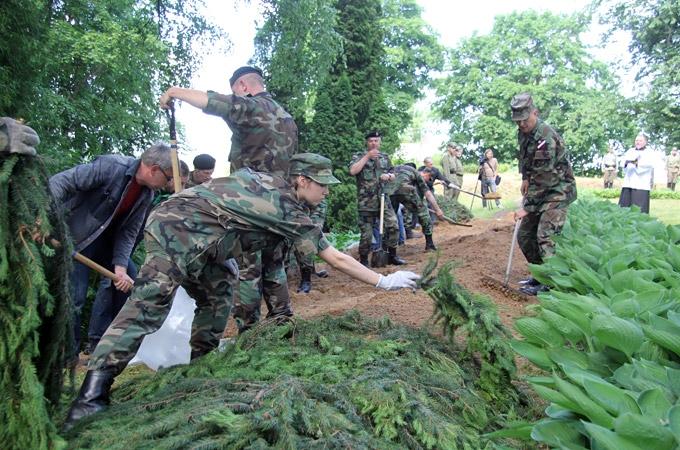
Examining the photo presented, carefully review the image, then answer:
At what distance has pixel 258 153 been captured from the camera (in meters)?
4.60

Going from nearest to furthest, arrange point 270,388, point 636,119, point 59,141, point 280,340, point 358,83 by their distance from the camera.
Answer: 1. point 270,388
2. point 280,340
3. point 59,141
4. point 358,83
5. point 636,119

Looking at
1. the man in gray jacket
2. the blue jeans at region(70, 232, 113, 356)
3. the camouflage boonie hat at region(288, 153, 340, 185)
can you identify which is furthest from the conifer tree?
the blue jeans at region(70, 232, 113, 356)

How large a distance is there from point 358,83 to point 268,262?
1378 cm

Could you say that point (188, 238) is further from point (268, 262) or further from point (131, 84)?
point (131, 84)

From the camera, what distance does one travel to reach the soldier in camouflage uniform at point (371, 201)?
963cm

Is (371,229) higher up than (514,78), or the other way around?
(514,78)

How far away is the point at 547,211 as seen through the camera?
6.38m

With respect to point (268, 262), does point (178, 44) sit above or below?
above

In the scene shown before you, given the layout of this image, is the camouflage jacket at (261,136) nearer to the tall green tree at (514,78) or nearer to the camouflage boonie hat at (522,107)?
the camouflage boonie hat at (522,107)

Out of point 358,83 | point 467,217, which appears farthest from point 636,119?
point 358,83

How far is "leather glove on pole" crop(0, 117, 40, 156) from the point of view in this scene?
2.24 meters

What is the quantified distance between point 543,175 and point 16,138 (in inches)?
215

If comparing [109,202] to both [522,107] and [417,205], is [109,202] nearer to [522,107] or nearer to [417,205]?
[522,107]

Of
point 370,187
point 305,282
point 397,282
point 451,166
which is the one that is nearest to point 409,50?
point 451,166
